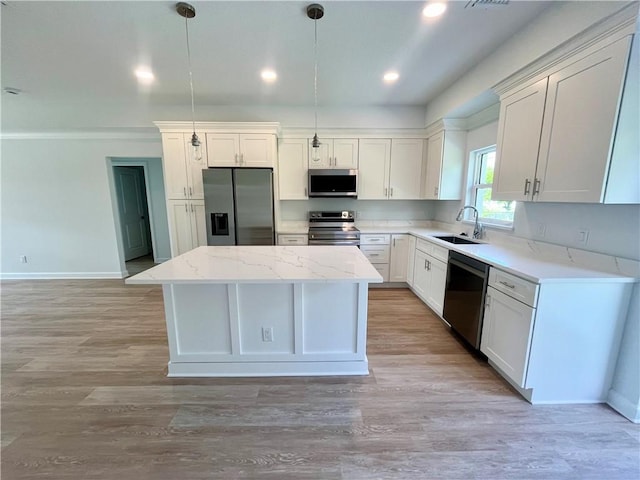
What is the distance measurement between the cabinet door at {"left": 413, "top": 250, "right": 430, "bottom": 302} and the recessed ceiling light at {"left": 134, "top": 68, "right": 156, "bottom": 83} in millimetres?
4033

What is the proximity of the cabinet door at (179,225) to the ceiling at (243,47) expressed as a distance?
5.18 feet

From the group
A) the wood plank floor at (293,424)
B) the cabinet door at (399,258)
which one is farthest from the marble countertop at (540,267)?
the cabinet door at (399,258)

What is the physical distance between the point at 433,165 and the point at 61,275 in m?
6.59

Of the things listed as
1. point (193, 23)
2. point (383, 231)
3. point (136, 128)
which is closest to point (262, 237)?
point (383, 231)

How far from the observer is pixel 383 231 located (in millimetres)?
3896

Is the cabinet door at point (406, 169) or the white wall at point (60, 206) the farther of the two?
the white wall at point (60, 206)

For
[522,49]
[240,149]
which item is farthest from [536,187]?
[240,149]

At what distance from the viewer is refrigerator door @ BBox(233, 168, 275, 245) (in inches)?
144

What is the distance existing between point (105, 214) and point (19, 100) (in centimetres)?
187

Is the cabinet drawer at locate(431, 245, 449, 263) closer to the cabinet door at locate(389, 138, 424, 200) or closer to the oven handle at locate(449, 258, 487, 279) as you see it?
the oven handle at locate(449, 258, 487, 279)

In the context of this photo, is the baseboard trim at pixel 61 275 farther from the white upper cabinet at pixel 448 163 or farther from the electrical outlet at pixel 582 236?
the electrical outlet at pixel 582 236

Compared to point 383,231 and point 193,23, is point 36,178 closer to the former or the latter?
point 193,23

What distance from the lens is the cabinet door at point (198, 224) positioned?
3877 mm

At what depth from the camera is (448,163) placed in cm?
364
